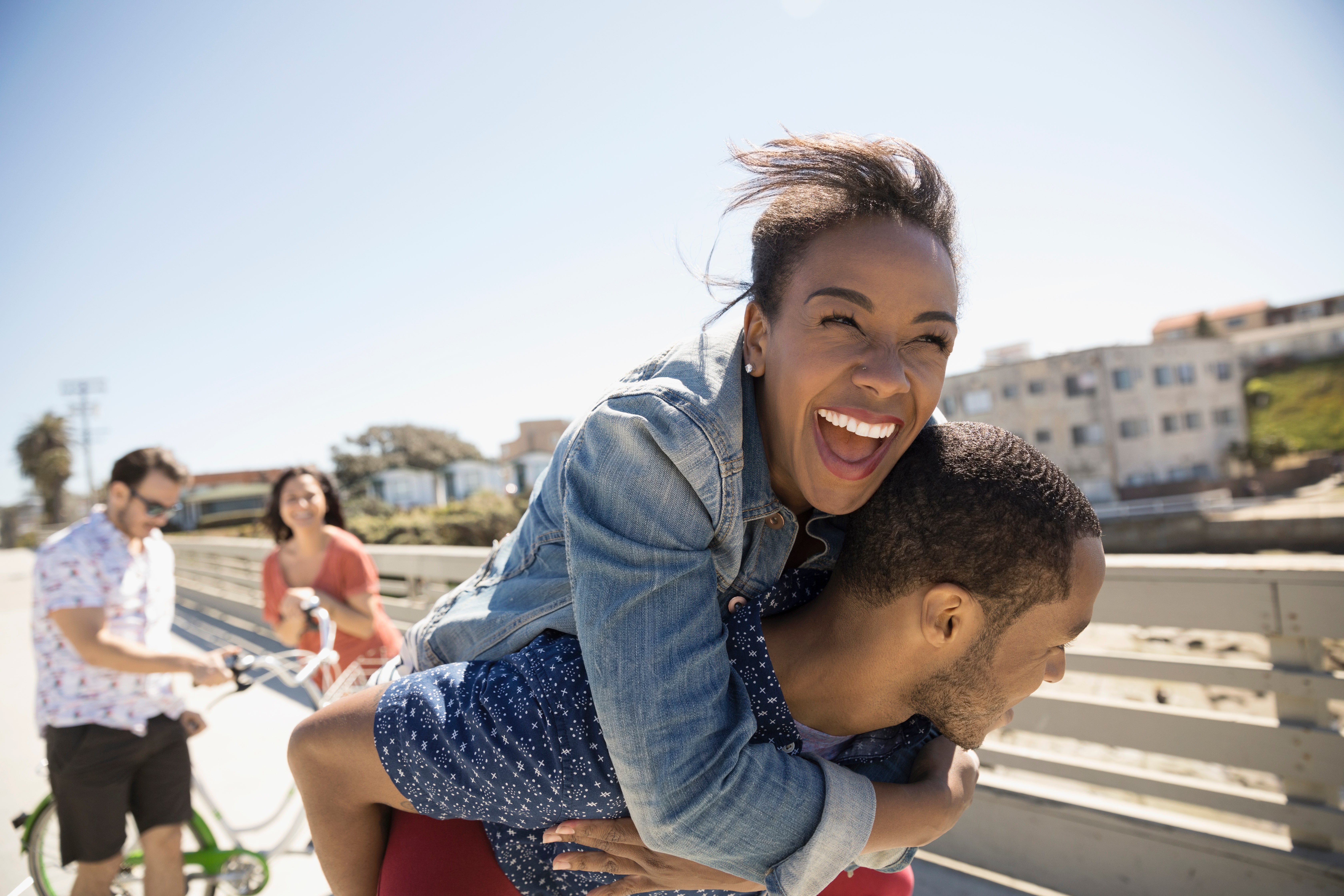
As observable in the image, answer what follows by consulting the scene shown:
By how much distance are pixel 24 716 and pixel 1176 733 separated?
9.11 m

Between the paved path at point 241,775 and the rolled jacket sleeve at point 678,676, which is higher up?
the rolled jacket sleeve at point 678,676

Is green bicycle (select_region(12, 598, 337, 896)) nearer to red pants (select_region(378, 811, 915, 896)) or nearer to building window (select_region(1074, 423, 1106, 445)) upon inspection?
red pants (select_region(378, 811, 915, 896))

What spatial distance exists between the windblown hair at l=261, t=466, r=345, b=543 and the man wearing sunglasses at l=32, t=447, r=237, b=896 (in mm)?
1210

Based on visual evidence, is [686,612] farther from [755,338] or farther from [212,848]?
[212,848]

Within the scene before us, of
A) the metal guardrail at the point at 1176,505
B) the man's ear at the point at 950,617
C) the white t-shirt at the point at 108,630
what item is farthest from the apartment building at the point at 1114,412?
the man's ear at the point at 950,617

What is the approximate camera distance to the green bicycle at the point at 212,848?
10.6 ft

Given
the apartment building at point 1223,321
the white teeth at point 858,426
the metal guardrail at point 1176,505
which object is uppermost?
the apartment building at point 1223,321

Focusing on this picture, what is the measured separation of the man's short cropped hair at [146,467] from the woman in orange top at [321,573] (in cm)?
90

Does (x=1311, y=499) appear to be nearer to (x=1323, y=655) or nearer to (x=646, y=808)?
(x=1323, y=655)

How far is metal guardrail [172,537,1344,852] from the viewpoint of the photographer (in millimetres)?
2586

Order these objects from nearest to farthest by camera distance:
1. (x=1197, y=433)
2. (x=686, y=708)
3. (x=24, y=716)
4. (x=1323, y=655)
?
(x=686, y=708)
(x=1323, y=655)
(x=24, y=716)
(x=1197, y=433)

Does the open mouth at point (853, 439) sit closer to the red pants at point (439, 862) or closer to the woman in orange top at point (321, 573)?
the red pants at point (439, 862)

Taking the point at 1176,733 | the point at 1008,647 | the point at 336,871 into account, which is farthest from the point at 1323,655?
the point at 336,871

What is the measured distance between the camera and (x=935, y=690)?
1.37m
